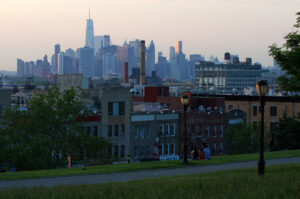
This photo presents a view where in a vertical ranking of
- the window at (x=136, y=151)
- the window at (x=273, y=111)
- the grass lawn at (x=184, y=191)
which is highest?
the window at (x=273, y=111)

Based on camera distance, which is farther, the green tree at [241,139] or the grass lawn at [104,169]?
the green tree at [241,139]

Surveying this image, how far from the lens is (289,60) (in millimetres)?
23000

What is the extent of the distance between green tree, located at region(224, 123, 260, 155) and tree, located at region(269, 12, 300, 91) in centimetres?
4168

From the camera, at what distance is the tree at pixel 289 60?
75.8 ft

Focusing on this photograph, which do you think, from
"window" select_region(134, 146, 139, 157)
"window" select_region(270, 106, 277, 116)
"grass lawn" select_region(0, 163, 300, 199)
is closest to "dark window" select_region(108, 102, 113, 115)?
"window" select_region(134, 146, 139, 157)

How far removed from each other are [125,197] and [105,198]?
20.8 inches

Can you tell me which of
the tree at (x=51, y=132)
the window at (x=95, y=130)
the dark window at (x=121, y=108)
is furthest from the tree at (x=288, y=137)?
the window at (x=95, y=130)

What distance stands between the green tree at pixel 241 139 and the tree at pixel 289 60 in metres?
41.7

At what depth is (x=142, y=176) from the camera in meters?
23.3

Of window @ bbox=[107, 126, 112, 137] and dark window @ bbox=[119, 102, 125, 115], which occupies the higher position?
dark window @ bbox=[119, 102, 125, 115]

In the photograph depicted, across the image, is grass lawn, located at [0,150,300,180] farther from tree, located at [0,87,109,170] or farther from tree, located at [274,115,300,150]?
tree, located at [274,115,300,150]

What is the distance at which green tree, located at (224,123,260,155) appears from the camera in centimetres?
6494

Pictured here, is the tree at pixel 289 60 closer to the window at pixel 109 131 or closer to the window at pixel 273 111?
the window at pixel 109 131

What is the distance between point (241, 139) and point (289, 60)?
42.7 m
